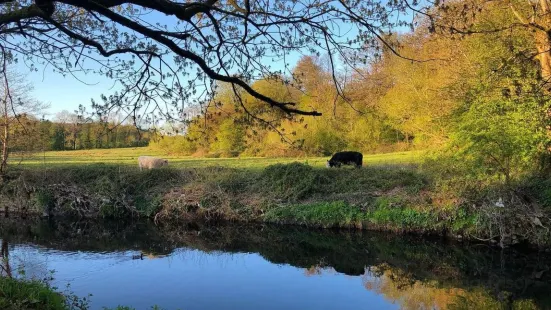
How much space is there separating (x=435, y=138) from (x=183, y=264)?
1062 cm

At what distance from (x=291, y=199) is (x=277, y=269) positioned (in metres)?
4.78

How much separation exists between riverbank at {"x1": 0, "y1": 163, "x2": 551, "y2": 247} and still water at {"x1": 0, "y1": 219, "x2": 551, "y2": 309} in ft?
1.70

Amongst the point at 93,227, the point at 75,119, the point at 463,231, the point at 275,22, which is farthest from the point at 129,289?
the point at 463,231

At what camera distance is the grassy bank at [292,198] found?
36.7 feet

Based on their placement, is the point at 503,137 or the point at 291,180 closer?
the point at 503,137

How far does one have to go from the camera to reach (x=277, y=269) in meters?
10.4

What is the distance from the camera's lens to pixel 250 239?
1317 cm

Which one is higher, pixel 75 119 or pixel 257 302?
pixel 75 119

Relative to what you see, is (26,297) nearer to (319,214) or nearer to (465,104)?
(319,214)

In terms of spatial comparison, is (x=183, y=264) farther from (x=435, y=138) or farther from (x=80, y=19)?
(x=435, y=138)

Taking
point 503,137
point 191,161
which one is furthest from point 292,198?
point 191,161

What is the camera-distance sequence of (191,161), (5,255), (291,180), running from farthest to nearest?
(191,161)
(291,180)
(5,255)

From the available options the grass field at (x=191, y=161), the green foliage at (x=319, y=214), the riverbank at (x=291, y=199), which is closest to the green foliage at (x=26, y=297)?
the green foliage at (x=319, y=214)

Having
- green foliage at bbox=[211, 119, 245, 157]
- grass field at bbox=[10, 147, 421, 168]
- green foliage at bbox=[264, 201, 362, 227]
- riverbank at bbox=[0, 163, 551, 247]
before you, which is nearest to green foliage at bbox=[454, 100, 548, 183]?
riverbank at bbox=[0, 163, 551, 247]
